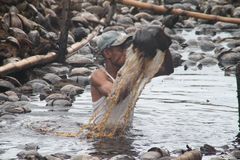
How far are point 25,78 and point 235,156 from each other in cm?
677

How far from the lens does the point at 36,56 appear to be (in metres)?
14.8

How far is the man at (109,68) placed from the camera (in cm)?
930

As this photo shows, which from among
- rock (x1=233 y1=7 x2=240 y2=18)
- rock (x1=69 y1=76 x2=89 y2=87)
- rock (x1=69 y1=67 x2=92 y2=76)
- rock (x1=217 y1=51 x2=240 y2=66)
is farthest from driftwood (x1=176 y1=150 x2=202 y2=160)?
rock (x1=233 y1=7 x2=240 y2=18)

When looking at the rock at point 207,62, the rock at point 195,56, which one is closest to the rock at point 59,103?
the rock at point 207,62

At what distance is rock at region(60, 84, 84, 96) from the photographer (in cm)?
1334

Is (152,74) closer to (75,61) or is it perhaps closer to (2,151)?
(2,151)

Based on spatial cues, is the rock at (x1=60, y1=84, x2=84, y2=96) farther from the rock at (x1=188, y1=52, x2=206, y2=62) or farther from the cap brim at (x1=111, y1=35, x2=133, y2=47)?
the rock at (x1=188, y1=52, x2=206, y2=62)

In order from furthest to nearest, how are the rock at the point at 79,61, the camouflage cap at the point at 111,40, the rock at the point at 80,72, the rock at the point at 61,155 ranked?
the rock at the point at 79,61, the rock at the point at 80,72, the camouflage cap at the point at 111,40, the rock at the point at 61,155

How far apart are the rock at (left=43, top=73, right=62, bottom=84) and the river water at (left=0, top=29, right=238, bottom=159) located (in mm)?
721

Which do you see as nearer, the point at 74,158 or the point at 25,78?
the point at 74,158

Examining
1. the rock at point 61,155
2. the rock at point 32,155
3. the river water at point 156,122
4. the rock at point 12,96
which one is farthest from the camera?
Answer: the rock at point 12,96

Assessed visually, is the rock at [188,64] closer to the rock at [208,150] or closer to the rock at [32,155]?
the rock at [208,150]

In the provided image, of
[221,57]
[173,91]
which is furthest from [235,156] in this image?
[221,57]

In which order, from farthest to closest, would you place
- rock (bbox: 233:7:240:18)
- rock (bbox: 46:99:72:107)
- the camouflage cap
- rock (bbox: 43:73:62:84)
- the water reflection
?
rock (bbox: 233:7:240:18), rock (bbox: 43:73:62:84), rock (bbox: 46:99:72:107), the camouflage cap, the water reflection
